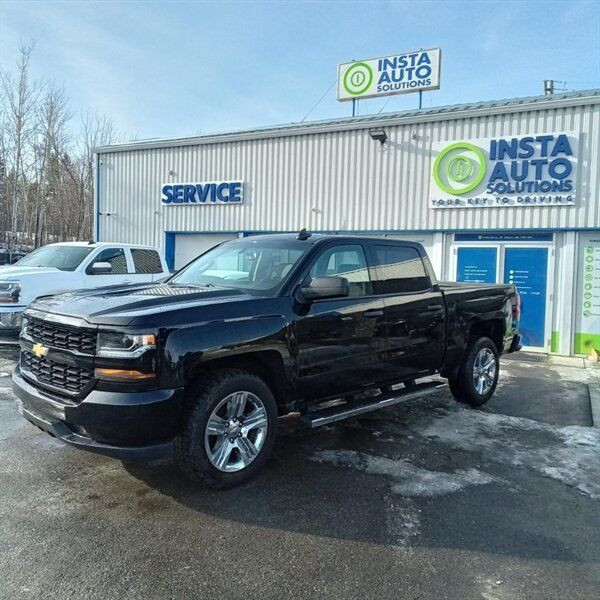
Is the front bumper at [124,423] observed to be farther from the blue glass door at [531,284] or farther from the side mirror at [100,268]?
the blue glass door at [531,284]

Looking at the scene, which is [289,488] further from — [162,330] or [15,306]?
[15,306]

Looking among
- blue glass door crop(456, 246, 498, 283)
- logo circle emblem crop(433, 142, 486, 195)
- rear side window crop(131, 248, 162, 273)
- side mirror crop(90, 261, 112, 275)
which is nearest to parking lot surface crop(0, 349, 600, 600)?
side mirror crop(90, 261, 112, 275)

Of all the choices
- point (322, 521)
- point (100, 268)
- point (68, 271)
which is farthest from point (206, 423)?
point (68, 271)

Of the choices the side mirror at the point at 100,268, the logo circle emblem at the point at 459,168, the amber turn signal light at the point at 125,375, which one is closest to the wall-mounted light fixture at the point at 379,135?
the logo circle emblem at the point at 459,168

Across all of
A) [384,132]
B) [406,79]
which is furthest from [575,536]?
[406,79]

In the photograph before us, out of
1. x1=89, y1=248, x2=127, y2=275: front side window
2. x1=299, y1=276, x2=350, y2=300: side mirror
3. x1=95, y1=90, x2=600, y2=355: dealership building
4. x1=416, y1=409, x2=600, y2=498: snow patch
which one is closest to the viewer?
x1=299, y1=276, x2=350, y2=300: side mirror

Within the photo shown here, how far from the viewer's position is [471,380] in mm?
6289

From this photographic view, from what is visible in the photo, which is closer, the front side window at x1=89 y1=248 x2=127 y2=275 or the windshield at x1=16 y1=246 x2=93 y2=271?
the windshield at x1=16 y1=246 x2=93 y2=271

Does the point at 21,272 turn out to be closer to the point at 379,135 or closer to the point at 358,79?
the point at 379,135

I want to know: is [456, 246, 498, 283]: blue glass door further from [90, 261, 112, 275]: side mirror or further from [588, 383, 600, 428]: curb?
[90, 261, 112, 275]: side mirror

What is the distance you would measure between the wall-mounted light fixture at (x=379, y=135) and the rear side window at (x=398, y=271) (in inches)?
289

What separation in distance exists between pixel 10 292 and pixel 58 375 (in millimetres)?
5193

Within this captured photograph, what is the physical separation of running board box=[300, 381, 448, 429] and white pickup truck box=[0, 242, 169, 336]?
14.3ft

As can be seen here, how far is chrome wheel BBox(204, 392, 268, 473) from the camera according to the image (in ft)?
12.2
